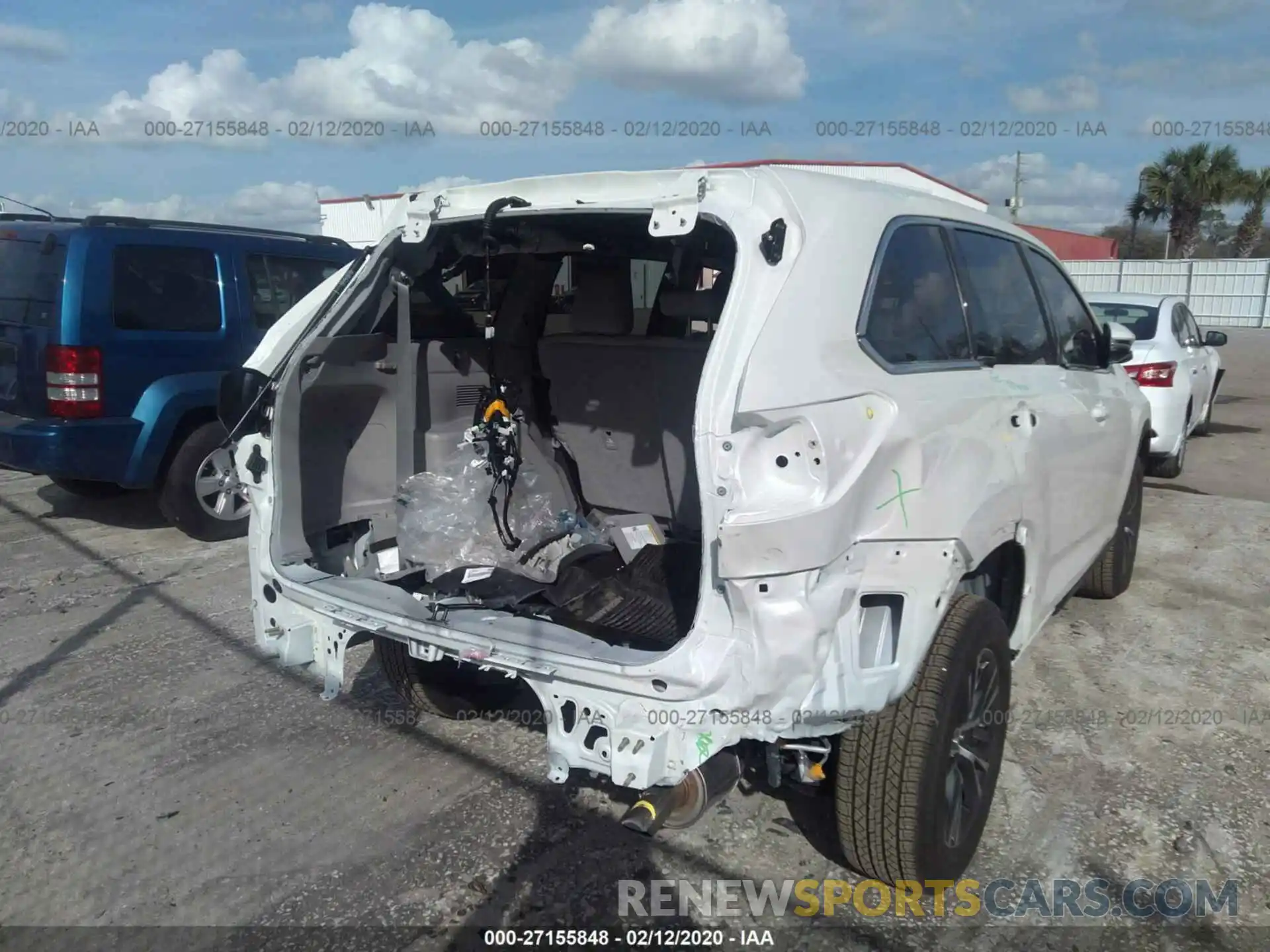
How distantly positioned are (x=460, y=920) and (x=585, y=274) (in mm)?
2257

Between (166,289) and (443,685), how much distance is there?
4.20 metres

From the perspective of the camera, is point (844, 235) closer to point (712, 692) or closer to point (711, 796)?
point (712, 692)

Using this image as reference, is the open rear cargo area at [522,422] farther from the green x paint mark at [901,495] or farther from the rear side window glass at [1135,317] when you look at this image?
the rear side window glass at [1135,317]

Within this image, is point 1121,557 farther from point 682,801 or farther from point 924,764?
point 682,801

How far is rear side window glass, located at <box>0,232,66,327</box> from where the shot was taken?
19.9ft

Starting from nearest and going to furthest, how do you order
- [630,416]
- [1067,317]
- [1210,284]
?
[630,416]
[1067,317]
[1210,284]

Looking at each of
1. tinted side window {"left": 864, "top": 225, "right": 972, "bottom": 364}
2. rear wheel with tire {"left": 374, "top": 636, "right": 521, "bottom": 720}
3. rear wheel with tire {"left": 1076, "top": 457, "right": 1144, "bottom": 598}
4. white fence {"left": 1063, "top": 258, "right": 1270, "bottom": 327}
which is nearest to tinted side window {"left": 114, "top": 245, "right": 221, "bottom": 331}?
rear wheel with tire {"left": 374, "top": 636, "right": 521, "bottom": 720}

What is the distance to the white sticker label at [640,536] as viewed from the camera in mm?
3623

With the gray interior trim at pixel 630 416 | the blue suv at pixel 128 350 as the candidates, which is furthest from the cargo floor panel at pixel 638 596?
the blue suv at pixel 128 350

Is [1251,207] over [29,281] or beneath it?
over

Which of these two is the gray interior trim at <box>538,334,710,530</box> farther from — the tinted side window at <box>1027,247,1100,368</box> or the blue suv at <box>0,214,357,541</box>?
the blue suv at <box>0,214,357,541</box>

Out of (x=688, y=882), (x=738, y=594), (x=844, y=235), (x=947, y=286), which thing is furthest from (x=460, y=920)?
(x=947, y=286)

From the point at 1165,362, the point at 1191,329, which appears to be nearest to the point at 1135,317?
the point at 1165,362

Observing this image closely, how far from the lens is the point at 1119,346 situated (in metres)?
4.43
